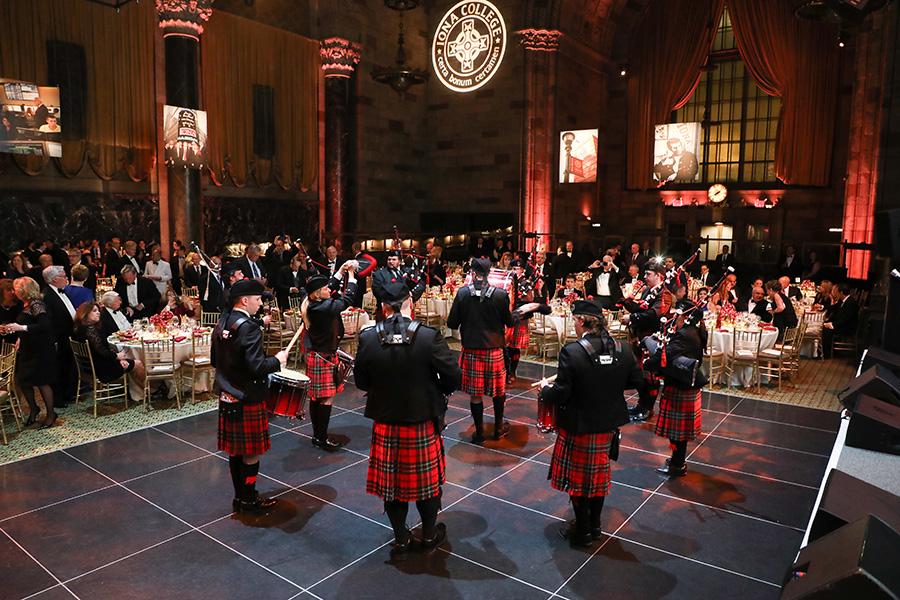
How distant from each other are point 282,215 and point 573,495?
1503 cm

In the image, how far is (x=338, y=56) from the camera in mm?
18062

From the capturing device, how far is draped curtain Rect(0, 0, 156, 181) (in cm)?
1270

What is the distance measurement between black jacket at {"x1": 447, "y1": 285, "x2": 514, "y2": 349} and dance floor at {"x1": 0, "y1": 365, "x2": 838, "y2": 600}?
103cm

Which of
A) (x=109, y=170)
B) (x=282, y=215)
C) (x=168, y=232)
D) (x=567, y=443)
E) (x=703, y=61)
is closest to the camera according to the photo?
(x=567, y=443)

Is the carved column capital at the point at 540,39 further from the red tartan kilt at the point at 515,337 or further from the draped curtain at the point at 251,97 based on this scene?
the red tartan kilt at the point at 515,337

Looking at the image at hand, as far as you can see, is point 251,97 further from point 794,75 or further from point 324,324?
point 794,75

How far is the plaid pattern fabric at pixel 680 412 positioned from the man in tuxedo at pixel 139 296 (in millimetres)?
7019

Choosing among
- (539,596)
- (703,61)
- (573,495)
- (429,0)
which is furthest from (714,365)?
(429,0)

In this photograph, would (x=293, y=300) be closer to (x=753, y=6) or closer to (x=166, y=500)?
(x=166, y=500)

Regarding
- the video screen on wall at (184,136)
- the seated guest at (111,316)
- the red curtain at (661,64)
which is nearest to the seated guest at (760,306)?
the seated guest at (111,316)

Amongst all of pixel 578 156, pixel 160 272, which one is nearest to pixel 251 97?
pixel 160 272

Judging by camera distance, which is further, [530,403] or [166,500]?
[530,403]

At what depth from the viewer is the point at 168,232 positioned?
50.0 ft

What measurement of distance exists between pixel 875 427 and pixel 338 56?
1660cm
